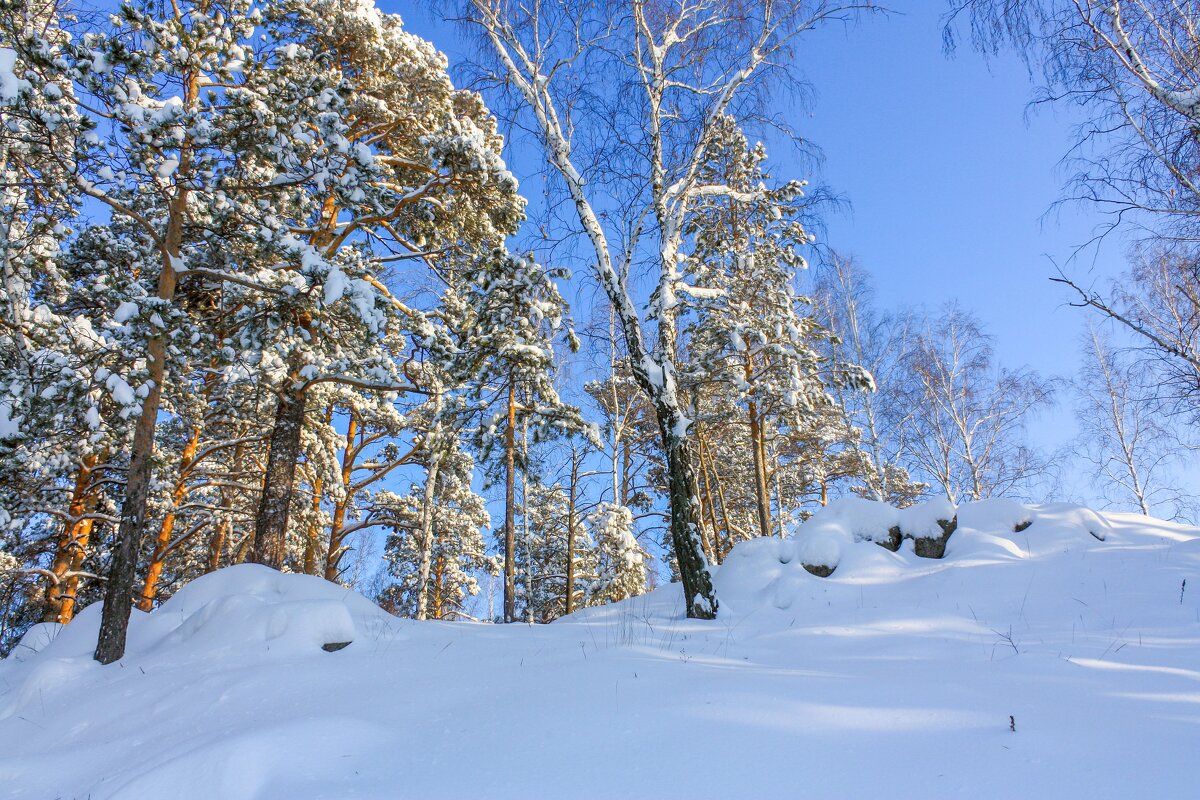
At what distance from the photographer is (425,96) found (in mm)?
10211

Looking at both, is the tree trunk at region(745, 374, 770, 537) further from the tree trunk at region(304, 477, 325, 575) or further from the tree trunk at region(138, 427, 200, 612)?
the tree trunk at region(138, 427, 200, 612)

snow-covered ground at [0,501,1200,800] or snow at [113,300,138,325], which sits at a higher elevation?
snow at [113,300,138,325]

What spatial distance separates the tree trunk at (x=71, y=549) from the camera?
35.2ft

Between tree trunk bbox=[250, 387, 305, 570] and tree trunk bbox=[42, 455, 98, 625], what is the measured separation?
5.09 metres

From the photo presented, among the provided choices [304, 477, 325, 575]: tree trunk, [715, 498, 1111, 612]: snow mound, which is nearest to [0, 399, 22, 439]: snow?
[304, 477, 325, 575]: tree trunk

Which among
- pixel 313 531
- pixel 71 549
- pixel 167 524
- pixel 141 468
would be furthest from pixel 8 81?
pixel 167 524

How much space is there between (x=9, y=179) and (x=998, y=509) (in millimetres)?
13580

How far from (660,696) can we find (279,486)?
23.8ft

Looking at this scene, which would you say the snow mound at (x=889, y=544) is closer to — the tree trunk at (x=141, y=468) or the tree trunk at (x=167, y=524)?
the tree trunk at (x=141, y=468)

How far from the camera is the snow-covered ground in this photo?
212cm

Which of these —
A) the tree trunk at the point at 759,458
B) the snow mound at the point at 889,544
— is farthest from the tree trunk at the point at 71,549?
the tree trunk at the point at 759,458

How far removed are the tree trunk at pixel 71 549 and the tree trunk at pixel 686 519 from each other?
1104 centimetres

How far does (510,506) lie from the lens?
37.1 feet

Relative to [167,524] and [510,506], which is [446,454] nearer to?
[510,506]
